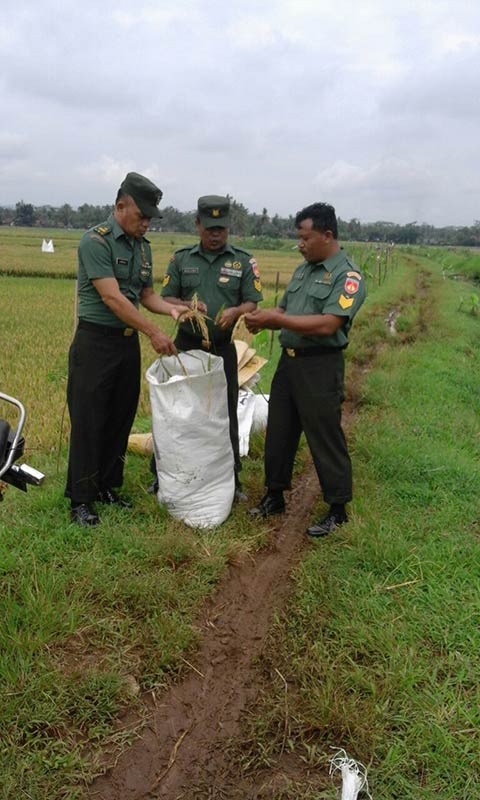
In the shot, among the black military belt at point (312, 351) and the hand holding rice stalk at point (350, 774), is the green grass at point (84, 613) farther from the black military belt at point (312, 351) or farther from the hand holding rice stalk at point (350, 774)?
the black military belt at point (312, 351)

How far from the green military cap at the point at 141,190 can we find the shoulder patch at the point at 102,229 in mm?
207

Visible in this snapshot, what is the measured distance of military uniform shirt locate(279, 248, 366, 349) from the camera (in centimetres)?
330

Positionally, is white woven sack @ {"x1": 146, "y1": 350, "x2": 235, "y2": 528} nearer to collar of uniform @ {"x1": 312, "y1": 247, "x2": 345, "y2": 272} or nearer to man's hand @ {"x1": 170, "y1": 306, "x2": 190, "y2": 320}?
man's hand @ {"x1": 170, "y1": 306, "x2": 190, "y2": 320}

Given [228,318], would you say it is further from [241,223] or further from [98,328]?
[241,223]

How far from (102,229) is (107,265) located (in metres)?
0.20

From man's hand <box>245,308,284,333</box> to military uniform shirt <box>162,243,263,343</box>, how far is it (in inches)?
9.6

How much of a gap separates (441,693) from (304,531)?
4.90ft

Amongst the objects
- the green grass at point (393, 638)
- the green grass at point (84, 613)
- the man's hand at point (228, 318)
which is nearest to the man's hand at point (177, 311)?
the man's hand at point (228, 318)

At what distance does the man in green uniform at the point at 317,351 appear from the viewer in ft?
10.9

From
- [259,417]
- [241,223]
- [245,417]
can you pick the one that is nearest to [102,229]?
[245,417]

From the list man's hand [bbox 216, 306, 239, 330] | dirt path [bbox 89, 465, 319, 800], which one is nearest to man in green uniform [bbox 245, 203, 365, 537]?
man's hand [bbox 216, 306, 239, 330]

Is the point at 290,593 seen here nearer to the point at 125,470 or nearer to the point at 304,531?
the point at 304,531

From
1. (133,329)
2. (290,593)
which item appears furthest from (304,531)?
(133,329)

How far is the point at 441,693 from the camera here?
7.37ft
